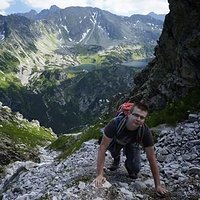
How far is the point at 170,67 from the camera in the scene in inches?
1555

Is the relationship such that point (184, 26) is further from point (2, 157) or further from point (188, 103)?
point (2, 157)

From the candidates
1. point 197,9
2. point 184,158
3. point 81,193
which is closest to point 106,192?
point 81,193

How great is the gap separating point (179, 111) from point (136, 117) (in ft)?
35.7

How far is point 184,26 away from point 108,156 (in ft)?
61.2

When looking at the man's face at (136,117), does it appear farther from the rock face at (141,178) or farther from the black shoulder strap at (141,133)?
the rock face at (141,178)

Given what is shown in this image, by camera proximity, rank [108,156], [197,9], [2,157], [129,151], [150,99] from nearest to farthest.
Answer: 1. [129,151]
2. [108,156]
3. [197,9]
4. [150,99]
5. [2,157]

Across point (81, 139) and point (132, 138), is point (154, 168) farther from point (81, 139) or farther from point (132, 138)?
point (81, 139)

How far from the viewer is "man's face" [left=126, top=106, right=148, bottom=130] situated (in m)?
13.0

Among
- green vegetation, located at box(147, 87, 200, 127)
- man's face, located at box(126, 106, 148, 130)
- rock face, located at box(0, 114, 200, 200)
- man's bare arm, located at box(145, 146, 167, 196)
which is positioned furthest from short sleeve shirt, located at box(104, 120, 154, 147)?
green vegetation, located at box(147, 87, 200, 127)

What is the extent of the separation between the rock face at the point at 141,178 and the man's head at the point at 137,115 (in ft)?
8.67

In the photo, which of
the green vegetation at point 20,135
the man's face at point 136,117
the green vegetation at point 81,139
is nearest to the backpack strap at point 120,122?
the man's face at point 136,117

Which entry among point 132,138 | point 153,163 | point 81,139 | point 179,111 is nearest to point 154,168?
point 153,163

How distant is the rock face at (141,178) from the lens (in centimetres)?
1421

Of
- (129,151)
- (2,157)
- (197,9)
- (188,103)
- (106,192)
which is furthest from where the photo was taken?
(2,157)
